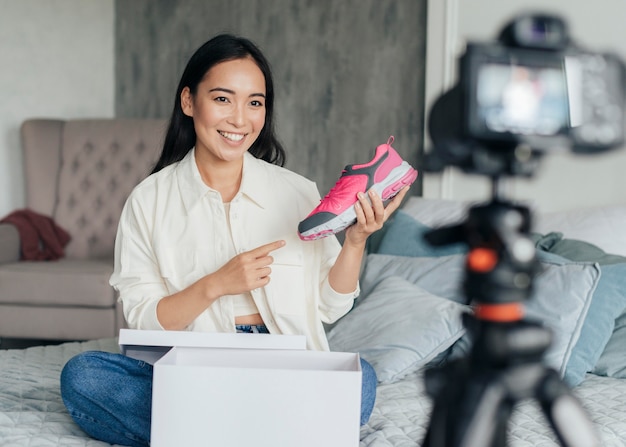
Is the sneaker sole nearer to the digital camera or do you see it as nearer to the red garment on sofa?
the digital camera

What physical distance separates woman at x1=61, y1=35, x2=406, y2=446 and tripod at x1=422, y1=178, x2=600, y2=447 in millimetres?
947

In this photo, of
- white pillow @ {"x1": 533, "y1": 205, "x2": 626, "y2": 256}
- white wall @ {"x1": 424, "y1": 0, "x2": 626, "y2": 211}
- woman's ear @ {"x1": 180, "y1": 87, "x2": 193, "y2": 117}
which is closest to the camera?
woman's ear @ {"x1": 180, "y1": 87, "x2": 193, "y2": 117}

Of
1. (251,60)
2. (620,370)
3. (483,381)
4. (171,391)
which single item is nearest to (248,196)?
(251,60)

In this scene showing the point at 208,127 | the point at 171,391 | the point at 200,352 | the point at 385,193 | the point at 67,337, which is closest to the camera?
the point at 171,391

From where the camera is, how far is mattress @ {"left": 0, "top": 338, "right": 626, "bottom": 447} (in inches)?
62.3

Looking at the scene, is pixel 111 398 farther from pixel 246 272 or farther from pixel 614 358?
pixel 614 358

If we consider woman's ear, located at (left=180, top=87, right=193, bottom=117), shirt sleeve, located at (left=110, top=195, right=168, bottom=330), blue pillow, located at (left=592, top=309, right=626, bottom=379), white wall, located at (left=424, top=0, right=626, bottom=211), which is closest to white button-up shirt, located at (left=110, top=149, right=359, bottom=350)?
shirt sleeve, located at (left=110, top=195, right=168, bottom=330)

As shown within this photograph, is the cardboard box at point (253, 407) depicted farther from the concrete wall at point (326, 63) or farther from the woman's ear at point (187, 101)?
the concrete wall at point (326, 63)

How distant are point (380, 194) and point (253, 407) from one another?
0.53 metres

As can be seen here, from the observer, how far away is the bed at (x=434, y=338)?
1668mm

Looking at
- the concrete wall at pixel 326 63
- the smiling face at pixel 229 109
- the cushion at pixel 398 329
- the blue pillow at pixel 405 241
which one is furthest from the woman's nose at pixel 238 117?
the concrete wall at pixel 326 63

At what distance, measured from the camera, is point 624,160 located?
2.69m

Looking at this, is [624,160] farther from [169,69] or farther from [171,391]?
[169,69]

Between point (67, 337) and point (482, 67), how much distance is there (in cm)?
323
